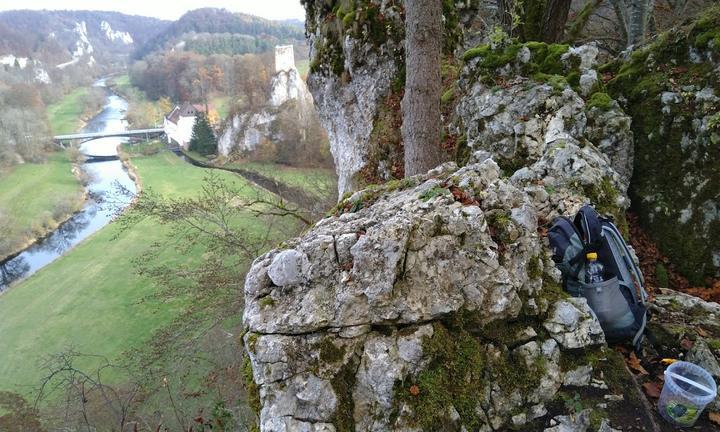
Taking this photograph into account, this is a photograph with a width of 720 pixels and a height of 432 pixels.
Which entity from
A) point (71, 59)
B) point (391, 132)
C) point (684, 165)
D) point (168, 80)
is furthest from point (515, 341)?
point (71, 59)

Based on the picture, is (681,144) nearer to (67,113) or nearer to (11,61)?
(67,113)

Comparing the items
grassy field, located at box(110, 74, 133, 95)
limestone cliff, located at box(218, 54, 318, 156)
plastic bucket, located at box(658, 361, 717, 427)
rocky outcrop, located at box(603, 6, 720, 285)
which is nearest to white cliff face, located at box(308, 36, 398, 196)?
rocky outcrop, located at box(603, 6, 720, 285)

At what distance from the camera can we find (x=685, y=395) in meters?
2.80

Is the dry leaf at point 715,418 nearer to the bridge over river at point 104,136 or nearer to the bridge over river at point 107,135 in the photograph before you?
the bridge over river at point 104,136

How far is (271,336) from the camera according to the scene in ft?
10.3

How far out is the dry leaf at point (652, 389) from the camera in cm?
308

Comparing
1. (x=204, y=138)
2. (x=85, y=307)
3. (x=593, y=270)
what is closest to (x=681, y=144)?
(x=593, y=270)

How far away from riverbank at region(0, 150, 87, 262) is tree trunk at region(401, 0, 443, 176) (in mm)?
35559

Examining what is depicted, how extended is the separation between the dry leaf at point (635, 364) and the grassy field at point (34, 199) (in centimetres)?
3905

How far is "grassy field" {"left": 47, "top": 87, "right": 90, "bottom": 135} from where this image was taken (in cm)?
6519

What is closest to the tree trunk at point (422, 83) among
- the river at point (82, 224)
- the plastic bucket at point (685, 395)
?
the plastic bucket at point (685, 395)

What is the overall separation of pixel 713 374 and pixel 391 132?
24.2 feet

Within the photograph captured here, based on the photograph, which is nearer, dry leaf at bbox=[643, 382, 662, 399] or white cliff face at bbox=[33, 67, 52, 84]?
dry leaf at bbox=[643, 382, 662, 399]

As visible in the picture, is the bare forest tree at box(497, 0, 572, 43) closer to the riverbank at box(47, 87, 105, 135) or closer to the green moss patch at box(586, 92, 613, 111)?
the green moss patch at box(586, 92, 613, 111)
